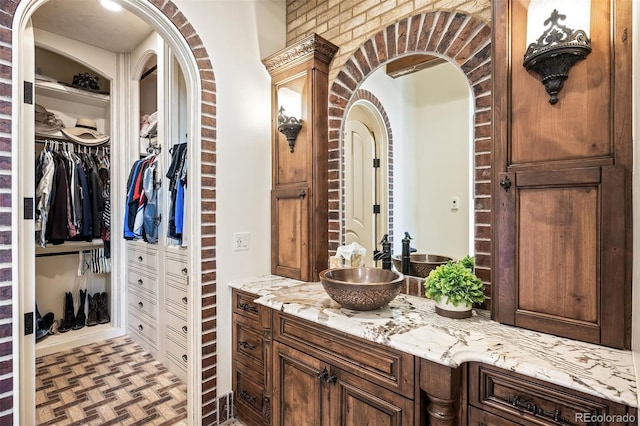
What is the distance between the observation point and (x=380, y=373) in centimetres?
121

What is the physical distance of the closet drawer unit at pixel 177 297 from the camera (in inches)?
95.3

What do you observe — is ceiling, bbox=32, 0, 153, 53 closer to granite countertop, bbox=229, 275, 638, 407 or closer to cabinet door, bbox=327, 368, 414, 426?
granite countertop, bbox=229, 275, 638, 407

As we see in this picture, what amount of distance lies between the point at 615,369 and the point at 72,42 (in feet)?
14.2

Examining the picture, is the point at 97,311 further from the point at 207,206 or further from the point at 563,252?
the point at 563,252

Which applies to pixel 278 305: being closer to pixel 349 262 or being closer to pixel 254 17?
pixel 349 262

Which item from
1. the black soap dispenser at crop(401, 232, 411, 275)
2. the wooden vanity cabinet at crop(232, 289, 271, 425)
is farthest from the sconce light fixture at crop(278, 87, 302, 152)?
the wooden vanity cabinet at crop(232, 289, 271, 425)

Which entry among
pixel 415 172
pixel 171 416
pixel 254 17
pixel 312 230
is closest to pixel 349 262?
pixel 312 230

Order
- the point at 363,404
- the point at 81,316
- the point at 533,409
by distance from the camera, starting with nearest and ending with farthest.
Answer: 1. the point at 533,409
2. the point at 363,404
3. the point at 81,316

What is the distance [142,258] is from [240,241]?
149 centimetres

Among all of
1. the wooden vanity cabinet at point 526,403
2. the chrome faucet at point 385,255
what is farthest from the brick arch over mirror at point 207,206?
the wooden vanity cabinet at point 526,403

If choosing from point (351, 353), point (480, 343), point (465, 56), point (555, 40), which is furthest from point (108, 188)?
point (555, 40)

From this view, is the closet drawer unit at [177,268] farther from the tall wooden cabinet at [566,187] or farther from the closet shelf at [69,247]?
the tall wooden cabinet at [566,187]

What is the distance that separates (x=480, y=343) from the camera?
43.3 inches

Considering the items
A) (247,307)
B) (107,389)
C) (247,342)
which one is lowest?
(107,389)
